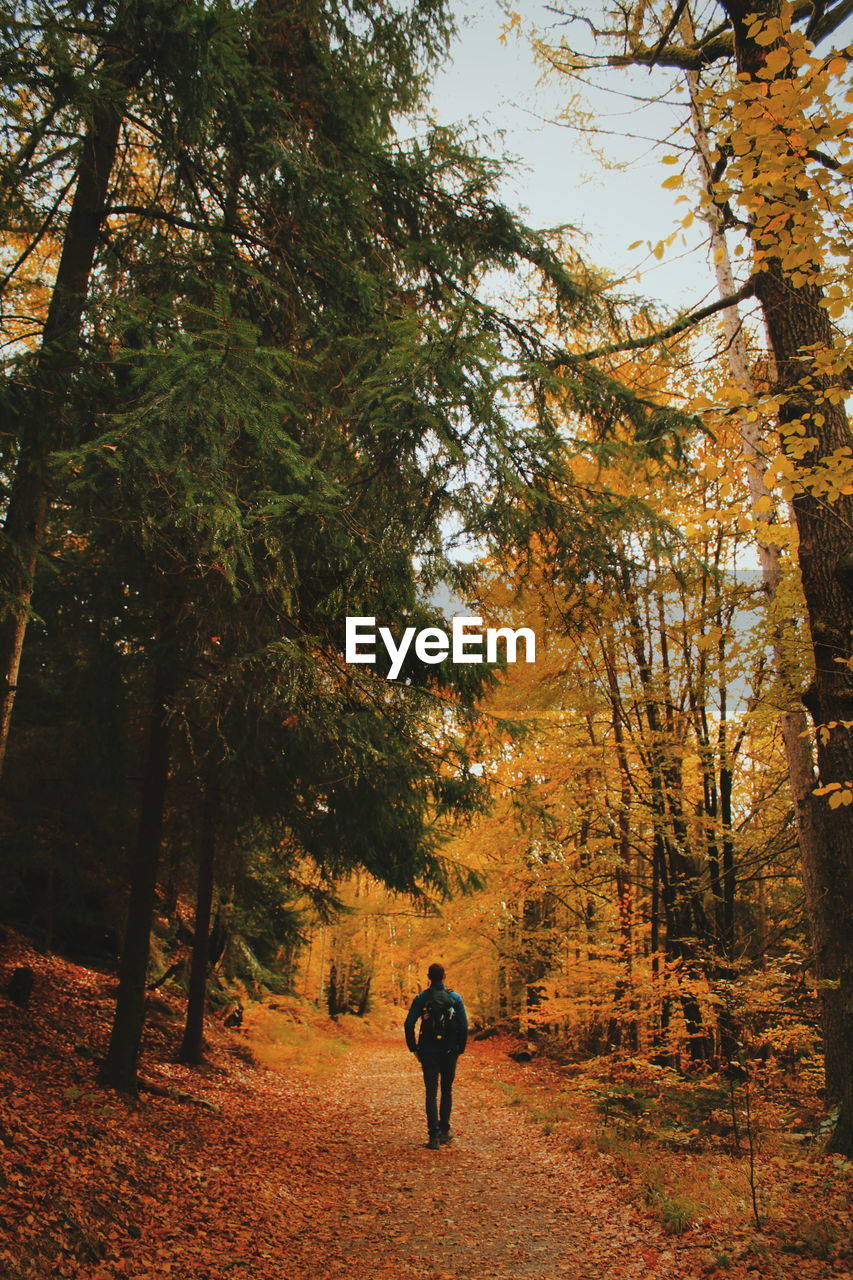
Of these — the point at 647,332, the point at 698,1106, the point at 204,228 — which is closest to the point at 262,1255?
the point at 698,1106

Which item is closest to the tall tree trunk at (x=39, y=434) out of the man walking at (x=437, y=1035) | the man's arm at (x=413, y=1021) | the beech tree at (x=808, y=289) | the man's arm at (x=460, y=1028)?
the beech tree at (x=808, y=289)

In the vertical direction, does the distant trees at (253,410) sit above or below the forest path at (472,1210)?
above

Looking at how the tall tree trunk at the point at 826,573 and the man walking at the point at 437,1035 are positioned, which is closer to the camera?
the tall tree trunk at the point at 826,573

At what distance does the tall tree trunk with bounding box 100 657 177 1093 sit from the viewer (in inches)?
281

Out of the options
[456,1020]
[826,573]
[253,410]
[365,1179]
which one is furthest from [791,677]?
[365,1179]

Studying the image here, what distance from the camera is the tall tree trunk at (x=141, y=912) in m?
7.15

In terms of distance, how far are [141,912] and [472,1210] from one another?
4000 mm

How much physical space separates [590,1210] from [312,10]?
9823 millimetres

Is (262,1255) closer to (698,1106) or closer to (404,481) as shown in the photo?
(404,481)

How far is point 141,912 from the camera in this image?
7504 mm

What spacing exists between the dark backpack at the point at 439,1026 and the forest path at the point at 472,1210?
0.96 metres

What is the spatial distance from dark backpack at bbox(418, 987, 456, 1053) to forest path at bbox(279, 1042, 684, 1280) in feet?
3.16

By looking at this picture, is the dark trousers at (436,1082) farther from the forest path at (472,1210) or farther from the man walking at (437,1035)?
the forest path at (472,1210)

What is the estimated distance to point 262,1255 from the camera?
4449 mm
